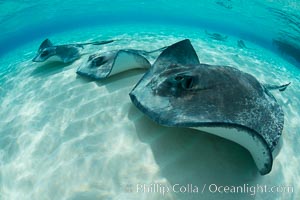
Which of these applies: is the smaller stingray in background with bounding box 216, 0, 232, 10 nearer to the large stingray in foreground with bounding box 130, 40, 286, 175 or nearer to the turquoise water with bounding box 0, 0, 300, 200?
the turquoise water with bounding box 0, 0, 300, 200

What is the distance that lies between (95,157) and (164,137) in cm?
104

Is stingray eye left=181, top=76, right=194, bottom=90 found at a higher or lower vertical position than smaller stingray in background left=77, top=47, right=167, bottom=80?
higher

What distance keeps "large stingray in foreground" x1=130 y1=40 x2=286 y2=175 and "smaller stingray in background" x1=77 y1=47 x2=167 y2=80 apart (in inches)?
38.7

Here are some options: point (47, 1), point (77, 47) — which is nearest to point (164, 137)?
point (77, 47)

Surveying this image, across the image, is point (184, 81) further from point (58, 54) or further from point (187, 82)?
point (58, 54)

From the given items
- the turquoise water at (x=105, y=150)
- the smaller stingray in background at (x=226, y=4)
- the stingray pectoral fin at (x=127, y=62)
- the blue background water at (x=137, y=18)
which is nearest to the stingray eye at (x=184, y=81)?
the turquoise water at (x=105, y=150)

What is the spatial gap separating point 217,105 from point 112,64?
98.5 inches

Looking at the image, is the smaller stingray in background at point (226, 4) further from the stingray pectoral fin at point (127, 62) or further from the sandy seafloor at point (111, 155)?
the stingray pectoral fin at point (127, 62)

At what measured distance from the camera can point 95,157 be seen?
302cm

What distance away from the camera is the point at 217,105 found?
8.16 ft

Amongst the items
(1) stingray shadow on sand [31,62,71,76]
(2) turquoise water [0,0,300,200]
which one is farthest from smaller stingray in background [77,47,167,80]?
(1) stingray shadow on sand [31,62,71,76]

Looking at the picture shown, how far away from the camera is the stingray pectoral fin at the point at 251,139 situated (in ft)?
6.71

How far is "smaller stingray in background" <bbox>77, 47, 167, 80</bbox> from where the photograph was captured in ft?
14.1

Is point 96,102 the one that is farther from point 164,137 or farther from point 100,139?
point 164,137
